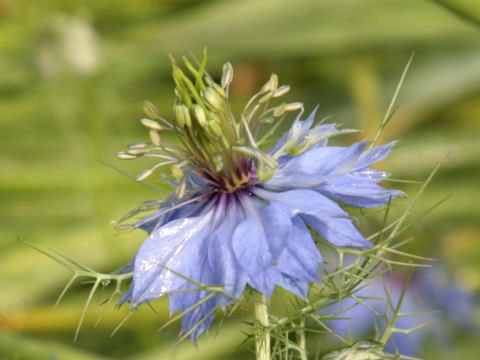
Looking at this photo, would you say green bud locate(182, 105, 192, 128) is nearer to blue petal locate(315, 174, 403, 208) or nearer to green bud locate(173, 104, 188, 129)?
green bud locate(173, 104, 188, 129)

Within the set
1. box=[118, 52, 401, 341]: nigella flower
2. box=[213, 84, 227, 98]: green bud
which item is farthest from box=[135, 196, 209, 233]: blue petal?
box=[213, 84, 227, 98]: green bud

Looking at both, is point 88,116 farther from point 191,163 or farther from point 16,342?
point 191,163

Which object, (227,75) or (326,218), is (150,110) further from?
(326,218)

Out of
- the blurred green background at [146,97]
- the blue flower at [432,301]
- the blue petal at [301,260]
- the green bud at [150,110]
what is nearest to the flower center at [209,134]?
the green bud at [150,110]

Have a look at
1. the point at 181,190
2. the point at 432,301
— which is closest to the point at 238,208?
the point at 181,190

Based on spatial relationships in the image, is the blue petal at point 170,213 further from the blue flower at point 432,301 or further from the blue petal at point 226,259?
the blue flower at point 432,301

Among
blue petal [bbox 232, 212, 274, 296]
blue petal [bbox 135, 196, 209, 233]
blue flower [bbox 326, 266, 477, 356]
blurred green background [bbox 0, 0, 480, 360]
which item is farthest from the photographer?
blurred green background [bbox 0, 0, 480, 360]
